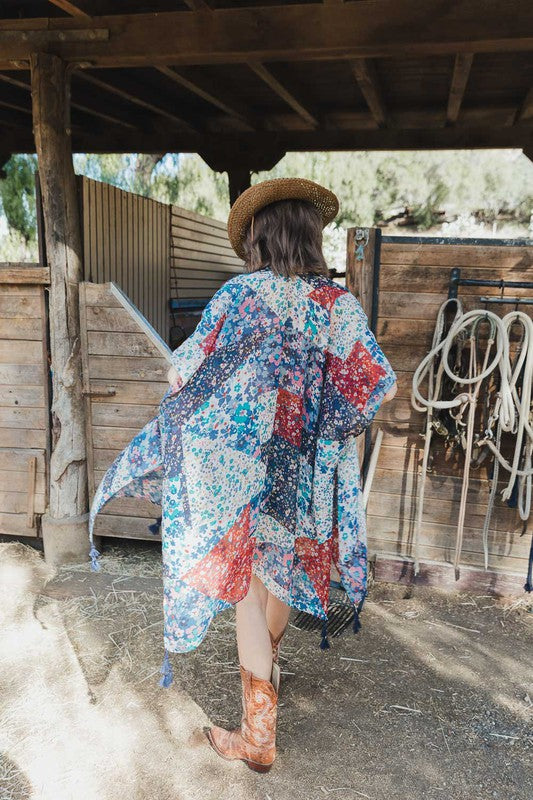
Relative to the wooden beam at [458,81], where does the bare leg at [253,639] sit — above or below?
below

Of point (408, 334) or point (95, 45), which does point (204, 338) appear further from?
point (95, 45)

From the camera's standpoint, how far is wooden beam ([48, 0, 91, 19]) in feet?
9.89

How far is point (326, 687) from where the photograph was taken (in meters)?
2.44

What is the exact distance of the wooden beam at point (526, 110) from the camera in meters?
4.96

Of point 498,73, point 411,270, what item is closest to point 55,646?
point 411,270

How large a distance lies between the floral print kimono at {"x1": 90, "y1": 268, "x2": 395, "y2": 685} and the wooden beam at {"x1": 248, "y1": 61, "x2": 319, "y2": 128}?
2.18m

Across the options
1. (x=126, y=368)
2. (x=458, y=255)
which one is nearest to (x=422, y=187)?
(x=458, y=255)

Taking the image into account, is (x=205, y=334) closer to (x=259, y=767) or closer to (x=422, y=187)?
(x=259, y=767)

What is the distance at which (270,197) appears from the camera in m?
1.89

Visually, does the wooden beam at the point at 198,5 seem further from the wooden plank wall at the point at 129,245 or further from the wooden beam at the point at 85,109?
the wooden beam at the point at 85,109

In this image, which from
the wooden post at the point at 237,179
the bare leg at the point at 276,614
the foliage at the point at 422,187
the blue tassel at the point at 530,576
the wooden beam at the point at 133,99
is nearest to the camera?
the bare leg at the point at 276,614

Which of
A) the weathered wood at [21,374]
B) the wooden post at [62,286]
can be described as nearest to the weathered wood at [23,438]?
the wooden post at [62,286]

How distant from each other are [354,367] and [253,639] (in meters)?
0.90

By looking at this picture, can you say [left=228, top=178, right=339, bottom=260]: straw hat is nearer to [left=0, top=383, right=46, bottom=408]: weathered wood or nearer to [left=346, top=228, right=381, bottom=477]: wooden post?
[left=346, top=228, right=381, bottom=477]: wooden post
